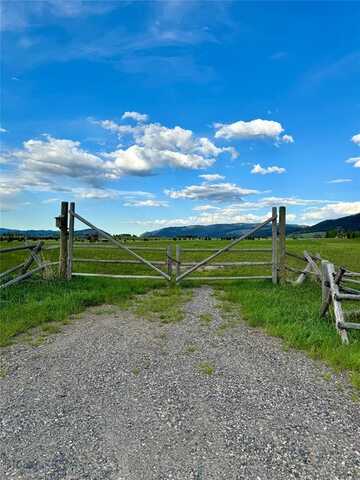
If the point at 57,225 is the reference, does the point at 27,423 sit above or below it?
below

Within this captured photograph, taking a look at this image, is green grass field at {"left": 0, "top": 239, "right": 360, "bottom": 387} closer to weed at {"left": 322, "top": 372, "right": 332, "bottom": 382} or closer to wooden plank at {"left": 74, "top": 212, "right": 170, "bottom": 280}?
weed at {"left": 322, "top": 372, "right": 332, "bottom": 382}

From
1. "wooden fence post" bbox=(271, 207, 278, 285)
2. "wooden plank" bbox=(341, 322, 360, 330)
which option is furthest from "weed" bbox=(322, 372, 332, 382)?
"wooden fence post" bbox=(271, 207, 278, 285)

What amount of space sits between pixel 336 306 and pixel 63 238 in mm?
10129

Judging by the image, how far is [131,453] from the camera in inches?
137

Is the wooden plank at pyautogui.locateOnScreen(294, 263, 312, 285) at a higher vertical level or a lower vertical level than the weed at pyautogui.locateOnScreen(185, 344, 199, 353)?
higher

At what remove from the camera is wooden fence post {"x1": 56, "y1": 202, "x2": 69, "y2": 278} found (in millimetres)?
13195

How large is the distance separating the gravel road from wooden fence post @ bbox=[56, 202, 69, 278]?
22.1 feet

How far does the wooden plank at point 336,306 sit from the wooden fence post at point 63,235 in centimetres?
965

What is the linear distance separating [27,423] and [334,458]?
3444 millimetres

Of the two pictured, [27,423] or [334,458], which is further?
[27,423]

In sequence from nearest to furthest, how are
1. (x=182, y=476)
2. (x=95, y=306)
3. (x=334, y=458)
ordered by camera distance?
(x=182, y=476) < (x=334, y=458) < (x=95, y=306)

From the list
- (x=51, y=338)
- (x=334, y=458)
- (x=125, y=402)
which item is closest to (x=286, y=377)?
(x=334, y=458)

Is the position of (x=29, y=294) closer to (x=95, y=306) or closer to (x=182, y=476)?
(x=95, y=306)

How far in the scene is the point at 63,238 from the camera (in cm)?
1323
